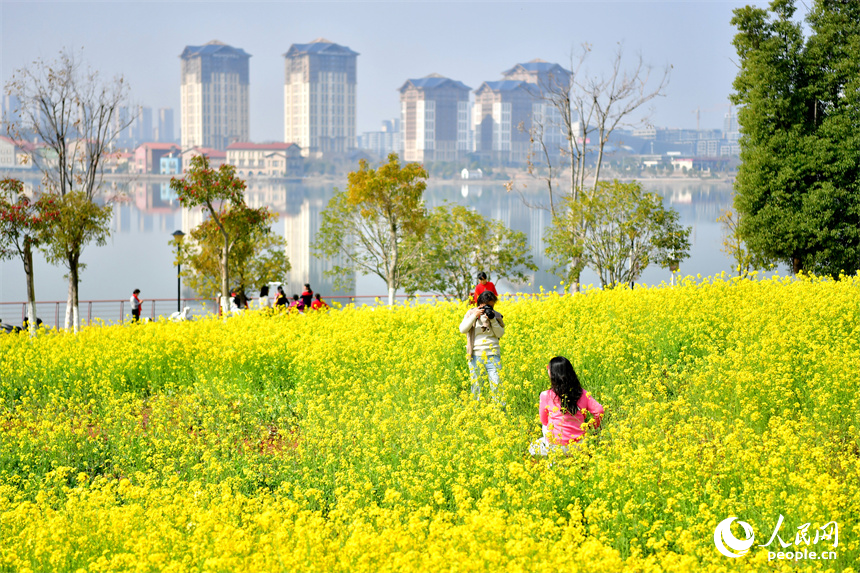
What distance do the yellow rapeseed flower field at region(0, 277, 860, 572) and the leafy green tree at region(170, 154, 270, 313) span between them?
6273 mm

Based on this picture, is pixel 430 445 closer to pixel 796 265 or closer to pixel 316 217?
pixel 796 265

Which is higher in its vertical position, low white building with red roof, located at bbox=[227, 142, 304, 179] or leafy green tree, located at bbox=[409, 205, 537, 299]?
low white building with red roof, located at bbox=[227, 142, 304, 179]

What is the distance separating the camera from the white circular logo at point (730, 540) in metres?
4.09

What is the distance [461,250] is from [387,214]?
2311mm

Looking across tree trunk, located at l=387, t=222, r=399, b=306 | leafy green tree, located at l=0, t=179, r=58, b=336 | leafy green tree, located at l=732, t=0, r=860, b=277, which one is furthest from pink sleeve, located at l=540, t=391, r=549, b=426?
tree trunk, located at l=387, t=222, r=399, b=306

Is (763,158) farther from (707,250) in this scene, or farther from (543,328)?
(707,250)

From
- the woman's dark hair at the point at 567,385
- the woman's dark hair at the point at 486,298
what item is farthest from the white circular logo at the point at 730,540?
the woman's dark hair at the point at 486,298

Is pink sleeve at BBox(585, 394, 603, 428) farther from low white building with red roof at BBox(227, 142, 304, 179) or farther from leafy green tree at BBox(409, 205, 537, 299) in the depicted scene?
low white building with red roof at BBox(227, 142, 304, 179)

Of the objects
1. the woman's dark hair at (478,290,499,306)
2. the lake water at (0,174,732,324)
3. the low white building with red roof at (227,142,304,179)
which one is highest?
the low white building with red roof at (227,142,304,179)

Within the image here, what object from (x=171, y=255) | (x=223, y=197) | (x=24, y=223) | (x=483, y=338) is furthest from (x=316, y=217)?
(x=483, y=338)

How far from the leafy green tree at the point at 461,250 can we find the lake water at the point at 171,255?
4.81 feet

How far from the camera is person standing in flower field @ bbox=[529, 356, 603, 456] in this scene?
559 centimetres

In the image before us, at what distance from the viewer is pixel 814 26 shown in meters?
17.9

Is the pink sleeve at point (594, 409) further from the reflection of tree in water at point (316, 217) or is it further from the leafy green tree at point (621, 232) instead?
the reflection of tree in water at point (316, 217)
